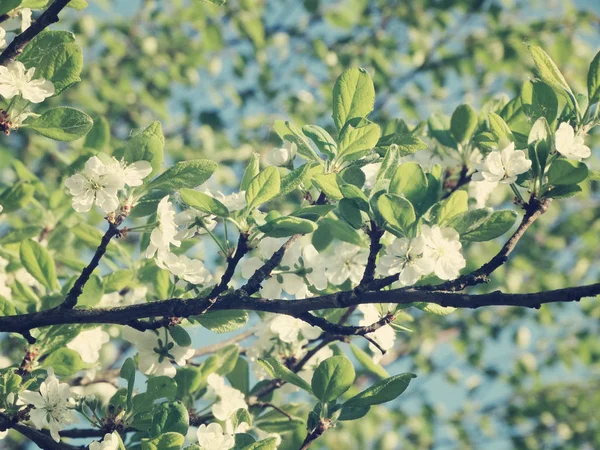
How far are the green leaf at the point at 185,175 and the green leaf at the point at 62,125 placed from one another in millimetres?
167

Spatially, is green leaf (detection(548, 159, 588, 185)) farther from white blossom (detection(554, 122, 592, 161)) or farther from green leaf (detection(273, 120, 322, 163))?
green leaf (detection(273, 120, 322, 163))

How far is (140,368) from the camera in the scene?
1.53 meters

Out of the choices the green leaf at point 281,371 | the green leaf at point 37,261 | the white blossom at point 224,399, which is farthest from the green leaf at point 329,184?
the green leaf at point 37,261

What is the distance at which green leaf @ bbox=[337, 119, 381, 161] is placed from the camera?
4.37ft

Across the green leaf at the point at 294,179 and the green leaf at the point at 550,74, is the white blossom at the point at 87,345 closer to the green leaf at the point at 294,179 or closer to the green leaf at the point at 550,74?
the green leaf at the point at 294,179

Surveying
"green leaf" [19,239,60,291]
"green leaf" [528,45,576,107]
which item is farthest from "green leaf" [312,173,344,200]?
"green leaf" [19,239,60,291]

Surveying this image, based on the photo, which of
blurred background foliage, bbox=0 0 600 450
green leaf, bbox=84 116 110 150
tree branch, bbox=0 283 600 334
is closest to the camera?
tree branch, bbox=0 283 600 334

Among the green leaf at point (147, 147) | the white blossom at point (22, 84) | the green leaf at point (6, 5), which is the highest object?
the green leaf at point (6, 5)

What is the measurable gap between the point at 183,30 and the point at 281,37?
666 millimetres

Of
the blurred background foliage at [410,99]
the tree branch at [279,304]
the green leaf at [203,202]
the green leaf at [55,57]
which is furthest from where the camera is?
the blurred background foliage at [410,99]

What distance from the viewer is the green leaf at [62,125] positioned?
1319 mm

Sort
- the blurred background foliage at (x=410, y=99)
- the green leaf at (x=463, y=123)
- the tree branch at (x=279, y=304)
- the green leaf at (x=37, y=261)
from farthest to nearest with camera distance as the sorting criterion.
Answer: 1. the blurred background foliage at (x=410, y=99)
2. the green leaf at (x=463, y=123)
3. the green leaf at (x=37, y=261)
4. the tree branch at (x=279, y=304)

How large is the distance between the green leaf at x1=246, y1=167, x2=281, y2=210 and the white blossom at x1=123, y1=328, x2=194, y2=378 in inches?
17.4

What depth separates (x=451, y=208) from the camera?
1.27 meters
